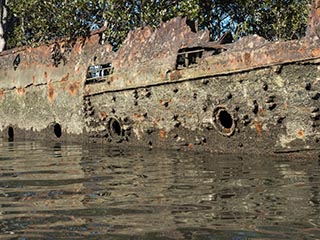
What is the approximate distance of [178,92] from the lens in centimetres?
841

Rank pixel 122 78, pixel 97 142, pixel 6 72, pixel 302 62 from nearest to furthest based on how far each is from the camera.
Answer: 1. pixel 302 62
2. pixel 122 78
3. pixel 97 142
4. pixel 6 72

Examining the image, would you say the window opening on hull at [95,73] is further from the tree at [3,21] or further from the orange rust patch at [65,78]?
the tree at [3,21]

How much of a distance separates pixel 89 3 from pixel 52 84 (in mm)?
5066

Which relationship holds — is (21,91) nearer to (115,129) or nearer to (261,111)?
(115,129)

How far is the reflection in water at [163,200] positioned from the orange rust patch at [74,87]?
497cm

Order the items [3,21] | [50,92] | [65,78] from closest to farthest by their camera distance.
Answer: [65,78], [50,92], [3,21]

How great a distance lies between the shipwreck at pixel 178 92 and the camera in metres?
6.63

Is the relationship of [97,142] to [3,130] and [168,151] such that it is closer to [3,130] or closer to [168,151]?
[168,151]

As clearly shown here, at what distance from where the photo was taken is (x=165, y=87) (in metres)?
8.65

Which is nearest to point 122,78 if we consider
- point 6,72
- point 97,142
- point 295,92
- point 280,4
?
point 97,142

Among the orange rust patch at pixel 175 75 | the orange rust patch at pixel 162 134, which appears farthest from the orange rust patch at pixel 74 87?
the orange rust patch at pixel 175 75

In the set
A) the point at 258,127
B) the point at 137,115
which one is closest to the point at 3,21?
the point at 137,115

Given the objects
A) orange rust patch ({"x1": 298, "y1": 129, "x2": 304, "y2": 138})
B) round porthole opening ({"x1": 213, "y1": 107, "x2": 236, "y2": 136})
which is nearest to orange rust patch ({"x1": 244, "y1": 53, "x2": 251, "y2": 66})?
round porthole opening ({"x1": 213, "y1": 107, "x2": 236, "y2": 136})

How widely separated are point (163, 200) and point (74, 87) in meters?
7.97
